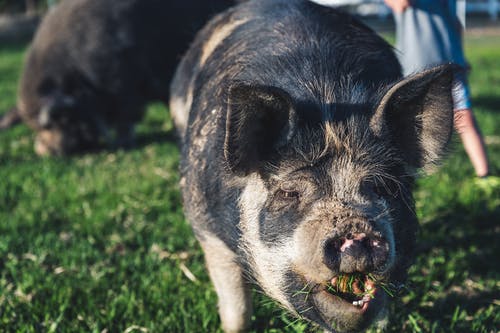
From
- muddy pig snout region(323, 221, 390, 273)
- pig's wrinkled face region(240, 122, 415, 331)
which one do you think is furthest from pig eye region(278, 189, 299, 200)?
muddy pig snout region(323, 221, 390, 273)

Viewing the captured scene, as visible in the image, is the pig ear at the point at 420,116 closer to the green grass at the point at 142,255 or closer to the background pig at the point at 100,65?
the green grass at the point at 142,255

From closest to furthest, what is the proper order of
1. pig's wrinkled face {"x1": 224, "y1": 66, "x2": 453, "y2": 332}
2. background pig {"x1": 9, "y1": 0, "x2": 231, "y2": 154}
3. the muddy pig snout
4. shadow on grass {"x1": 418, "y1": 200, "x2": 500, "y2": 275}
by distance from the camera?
1. the muddy pig snout
2. pig's wrinkled face {"x1": 224, "y1": 66, "x2": 453, "y2": 332}
3. shadow on grass {"x1": 418, "y1": 200, "x2": 500, "y2": 275}
4. background pig {"x1": 9, "y1": 0, "x2": 231, "y2": 154}

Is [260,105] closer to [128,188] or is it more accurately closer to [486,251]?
[486,251]

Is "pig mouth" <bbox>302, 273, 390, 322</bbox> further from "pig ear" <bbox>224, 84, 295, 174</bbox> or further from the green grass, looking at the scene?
"pig ear" <bbox>224, 84, 295, 174</bbox>

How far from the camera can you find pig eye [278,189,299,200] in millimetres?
2691

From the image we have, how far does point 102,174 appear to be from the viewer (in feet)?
20.3

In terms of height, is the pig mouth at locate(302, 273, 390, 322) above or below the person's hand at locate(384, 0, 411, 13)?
below

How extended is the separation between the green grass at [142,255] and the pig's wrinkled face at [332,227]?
47cm

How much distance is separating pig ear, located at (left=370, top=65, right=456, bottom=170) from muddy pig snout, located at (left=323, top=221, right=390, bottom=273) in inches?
21.1

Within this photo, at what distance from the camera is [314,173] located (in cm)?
266

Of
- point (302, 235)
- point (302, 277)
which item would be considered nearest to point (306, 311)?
point (302, 277)

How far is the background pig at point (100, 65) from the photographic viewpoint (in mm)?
6941

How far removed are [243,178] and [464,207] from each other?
8.72ft

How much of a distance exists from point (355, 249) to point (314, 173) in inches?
16.5
